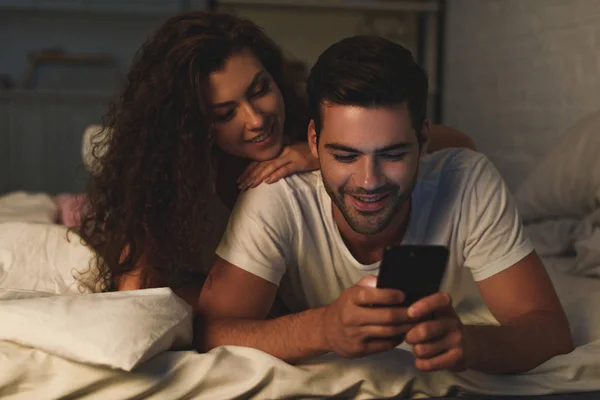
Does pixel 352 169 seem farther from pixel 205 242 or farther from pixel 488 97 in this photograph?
pixel 488 97

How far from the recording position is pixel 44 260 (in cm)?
150

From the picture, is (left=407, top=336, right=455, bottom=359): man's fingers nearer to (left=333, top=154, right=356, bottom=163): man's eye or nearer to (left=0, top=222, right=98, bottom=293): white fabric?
(left=333, top=154, right=356, bottom=163): man's eye

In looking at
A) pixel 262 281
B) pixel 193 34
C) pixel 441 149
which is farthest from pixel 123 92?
pixel 441 149

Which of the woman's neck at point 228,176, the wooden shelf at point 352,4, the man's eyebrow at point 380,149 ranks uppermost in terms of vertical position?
the wooden shelf at point 352,4

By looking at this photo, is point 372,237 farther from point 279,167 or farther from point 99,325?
point 99,325

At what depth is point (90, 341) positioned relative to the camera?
962 millimetres

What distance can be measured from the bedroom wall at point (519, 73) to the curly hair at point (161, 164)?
1.39 metres

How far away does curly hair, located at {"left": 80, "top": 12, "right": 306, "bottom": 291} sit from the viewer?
4.28 ft

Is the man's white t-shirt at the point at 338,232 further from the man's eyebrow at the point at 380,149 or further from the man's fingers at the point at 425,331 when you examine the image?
the man's fingers at the point at 425,331

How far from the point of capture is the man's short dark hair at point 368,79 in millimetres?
1122

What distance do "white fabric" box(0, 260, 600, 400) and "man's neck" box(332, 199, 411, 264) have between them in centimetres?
23

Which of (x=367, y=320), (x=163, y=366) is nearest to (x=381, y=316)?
(x=367, y=320)

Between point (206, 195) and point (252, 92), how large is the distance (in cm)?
21

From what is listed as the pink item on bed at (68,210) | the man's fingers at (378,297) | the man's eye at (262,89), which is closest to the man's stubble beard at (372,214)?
the man's fingers at (378,297)
